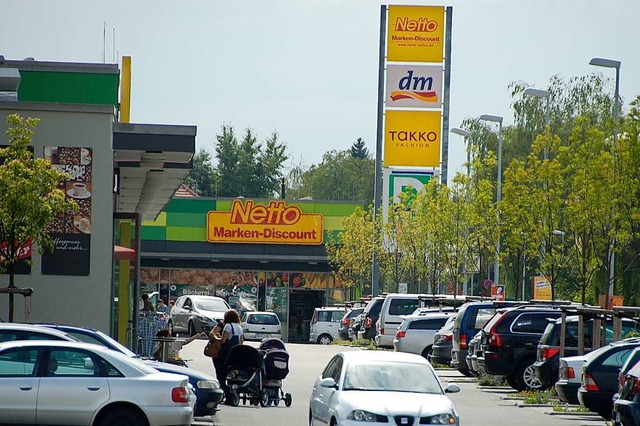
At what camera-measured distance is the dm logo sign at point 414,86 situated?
57375mm

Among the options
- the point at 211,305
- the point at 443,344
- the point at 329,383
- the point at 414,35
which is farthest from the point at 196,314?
the point at 329,383

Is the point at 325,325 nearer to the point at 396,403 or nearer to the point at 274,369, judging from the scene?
the point at 274,369

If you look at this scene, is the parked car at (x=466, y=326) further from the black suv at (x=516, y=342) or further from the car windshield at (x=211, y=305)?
the car windshield at (x=211, y=305)

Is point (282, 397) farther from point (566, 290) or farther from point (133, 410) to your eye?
point (566, 290)

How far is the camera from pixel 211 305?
4941 cm

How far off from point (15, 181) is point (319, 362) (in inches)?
666

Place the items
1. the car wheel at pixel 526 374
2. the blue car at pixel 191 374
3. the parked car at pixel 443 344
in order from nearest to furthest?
1. the blue car at pixel 191 374
2. the car wheel at pixel 526 374
3. the parked car at pixel 443 344

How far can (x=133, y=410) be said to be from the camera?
51.2 feet

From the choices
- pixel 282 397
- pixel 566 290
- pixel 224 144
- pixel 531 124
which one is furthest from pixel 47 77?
pixel 224 144

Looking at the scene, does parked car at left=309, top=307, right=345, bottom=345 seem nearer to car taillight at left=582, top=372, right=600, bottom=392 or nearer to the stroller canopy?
the stroller canopy

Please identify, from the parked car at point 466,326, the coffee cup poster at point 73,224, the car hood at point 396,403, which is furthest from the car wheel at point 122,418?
the parked car at point 466,326

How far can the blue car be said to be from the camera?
735 inches

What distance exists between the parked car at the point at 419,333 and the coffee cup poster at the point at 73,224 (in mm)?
13784

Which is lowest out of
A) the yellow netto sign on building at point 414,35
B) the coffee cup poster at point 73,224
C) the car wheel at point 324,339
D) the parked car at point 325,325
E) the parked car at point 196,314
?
the car wheel at point 324,339
